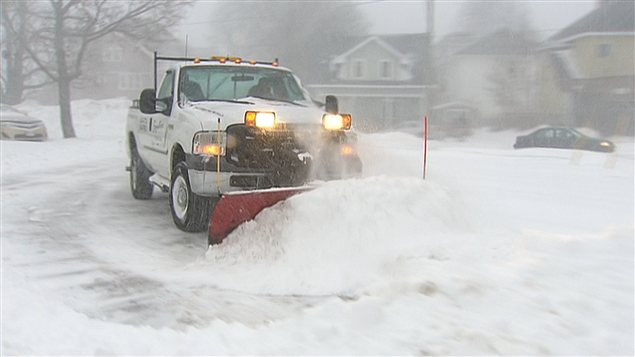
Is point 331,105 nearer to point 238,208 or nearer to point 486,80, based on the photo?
point 238,208

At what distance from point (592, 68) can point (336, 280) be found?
44.5 metres

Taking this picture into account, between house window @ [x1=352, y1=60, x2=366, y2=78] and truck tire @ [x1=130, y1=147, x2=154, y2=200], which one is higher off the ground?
house window @ [x1=352, y1=60, x2=366, y2=78]

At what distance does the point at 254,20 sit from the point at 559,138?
26.4 m

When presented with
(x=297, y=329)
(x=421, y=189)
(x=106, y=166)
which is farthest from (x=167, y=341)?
(x=106, y=166)

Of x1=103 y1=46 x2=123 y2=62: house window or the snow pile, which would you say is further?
x1=103 y1=46 x2=123 y2=62: house window

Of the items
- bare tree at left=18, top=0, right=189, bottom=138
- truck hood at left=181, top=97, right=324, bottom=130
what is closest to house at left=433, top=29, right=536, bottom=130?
bare tree at left=18, top=0, right=189, bottom=138

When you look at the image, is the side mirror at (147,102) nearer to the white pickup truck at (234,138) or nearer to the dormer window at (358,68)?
Answer: the white pickup truck at (234,138)

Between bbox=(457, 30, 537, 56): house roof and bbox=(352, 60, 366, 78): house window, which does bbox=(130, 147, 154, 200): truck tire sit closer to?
bbox=(352, 60, 366, 78): house window

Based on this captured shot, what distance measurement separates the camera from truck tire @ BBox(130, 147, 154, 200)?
29.4 ft

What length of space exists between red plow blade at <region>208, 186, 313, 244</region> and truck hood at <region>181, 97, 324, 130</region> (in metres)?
0.98

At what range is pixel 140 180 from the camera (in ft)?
29.7

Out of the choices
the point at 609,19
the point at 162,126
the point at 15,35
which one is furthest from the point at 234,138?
the point at 609,19

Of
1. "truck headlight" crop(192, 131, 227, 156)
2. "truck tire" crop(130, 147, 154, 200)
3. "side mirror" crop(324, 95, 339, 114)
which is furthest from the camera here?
"truck tire" crop(130, 147, 154, 200)

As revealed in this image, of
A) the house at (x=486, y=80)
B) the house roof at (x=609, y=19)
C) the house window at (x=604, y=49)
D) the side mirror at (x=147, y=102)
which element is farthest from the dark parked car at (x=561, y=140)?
the side mirror at (x=147, y=102)
